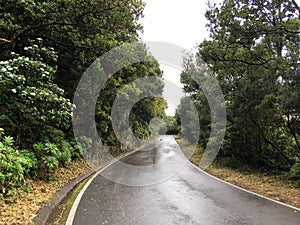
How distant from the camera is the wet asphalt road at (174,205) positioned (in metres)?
5.42

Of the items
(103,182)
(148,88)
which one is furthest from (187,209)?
(148,88)

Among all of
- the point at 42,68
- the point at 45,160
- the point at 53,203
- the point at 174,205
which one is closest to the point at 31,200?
the point at 53,203

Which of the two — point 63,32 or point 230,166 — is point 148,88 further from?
point 63,32

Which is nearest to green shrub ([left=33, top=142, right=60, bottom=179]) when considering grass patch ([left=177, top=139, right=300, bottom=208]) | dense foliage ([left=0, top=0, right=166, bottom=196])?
dense foliage ([left=0, top=0, right=166, bottom=196])

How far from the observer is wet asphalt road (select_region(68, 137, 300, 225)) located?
542 centimetres

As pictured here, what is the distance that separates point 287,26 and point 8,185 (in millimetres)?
10444

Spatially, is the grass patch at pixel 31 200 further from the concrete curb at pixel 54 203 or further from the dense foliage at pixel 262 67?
the dense foliage at pixel 262 67

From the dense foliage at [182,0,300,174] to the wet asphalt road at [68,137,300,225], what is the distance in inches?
148

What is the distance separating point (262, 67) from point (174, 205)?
764cm

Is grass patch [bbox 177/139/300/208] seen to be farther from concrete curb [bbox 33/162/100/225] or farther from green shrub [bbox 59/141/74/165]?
Result: green shrub [bbox 59/141/74/165]

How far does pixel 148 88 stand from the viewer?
83.8 ft

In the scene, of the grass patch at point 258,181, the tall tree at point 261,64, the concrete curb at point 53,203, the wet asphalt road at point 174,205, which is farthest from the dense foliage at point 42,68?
the grass patch at point 258,181

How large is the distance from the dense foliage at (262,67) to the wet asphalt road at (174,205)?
148 inches

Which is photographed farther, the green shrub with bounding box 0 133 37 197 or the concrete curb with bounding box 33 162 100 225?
the green shrub with bounding box 0 133 37 197
